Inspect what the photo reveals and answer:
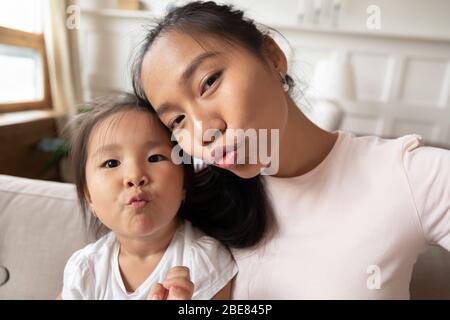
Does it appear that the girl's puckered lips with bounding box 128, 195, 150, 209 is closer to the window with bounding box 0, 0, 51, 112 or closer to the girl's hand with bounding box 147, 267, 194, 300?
the girl's hand with bounding box 147, 267, 194, 300

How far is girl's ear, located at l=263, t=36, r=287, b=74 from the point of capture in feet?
1.40

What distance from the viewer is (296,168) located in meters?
0.47

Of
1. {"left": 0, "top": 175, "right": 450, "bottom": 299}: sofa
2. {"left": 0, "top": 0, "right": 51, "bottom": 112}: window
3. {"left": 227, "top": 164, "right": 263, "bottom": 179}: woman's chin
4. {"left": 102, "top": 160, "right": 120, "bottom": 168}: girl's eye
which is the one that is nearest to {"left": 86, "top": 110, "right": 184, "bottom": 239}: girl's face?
{"left": 102, "top": 160, "right": 120, "bottom": 168}: girl's eye

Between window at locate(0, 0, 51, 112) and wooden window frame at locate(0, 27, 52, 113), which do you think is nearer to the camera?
window at locate(0, 0, 51, 112)

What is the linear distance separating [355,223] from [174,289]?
0.24 metres

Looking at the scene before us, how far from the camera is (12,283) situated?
2.01 ft

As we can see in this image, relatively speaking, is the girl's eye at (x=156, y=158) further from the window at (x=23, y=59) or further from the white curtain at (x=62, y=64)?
the white curtain at (x=62, y=64)

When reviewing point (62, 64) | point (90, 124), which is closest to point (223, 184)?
point (90, 124)

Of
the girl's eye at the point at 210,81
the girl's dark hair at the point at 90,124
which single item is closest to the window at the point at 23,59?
the girl's dark hair at the point at 90,124

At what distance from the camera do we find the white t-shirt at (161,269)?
47 cm

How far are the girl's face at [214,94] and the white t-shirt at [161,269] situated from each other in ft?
0.55

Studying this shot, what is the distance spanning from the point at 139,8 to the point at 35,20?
65cm
